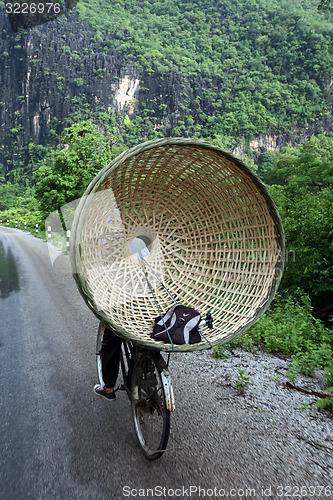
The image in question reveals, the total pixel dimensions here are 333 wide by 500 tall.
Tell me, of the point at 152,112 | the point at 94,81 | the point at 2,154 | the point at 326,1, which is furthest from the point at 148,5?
the point at 326,1

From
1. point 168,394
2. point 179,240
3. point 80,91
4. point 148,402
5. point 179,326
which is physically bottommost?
point 148,402

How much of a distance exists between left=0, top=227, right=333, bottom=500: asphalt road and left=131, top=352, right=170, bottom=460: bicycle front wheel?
0.31 feet

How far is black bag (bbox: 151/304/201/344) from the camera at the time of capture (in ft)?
6.47

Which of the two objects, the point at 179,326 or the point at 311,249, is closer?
the point at 179,326

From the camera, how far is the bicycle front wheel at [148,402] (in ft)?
6.63

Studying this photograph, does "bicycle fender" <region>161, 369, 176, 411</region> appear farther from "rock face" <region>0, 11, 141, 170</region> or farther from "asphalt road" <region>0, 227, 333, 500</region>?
"rock face" <region>0, 11, 141, 170</region>

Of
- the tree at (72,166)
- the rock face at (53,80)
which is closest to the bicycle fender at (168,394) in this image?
the tree at (72,166)

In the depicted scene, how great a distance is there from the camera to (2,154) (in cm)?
8681

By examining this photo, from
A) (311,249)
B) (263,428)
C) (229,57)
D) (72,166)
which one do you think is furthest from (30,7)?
(229,57)

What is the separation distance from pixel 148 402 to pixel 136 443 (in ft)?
1.03

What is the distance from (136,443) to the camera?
2.16m

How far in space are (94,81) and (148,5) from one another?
125 feet

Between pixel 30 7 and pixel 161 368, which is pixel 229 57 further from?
pixel 161 368

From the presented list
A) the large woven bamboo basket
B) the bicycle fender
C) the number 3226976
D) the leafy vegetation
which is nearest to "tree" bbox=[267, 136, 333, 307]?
the large woven bamboo basket
